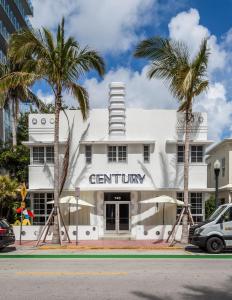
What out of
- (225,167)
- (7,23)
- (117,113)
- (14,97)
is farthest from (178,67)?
(7,23)

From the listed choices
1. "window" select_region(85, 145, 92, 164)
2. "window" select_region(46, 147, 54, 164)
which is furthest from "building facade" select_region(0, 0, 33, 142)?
"window" select_region(85, 145, 92, 164)

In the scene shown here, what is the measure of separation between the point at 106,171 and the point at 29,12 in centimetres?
5004

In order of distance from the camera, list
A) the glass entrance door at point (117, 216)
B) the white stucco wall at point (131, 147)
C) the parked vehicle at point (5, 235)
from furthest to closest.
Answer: the white stucco wall at point (131, 147), the glass entrance door at point (117, 216), the parked vehicle at point (5, 235)

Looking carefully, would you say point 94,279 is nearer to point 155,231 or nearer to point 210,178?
point 155,231

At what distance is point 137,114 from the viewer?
1074 inches

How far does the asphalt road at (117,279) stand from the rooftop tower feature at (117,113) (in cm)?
1209

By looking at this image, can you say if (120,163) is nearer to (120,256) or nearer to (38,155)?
(38,155)

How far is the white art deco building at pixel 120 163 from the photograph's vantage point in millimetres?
26688

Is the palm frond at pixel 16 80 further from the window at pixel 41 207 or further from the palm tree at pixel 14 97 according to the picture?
the palm tree at pixel 14 97

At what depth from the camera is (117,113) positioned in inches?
1055

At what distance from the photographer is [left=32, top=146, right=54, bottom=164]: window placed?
27203 mm

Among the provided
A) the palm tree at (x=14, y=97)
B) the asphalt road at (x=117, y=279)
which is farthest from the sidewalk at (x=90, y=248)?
the palm tree at (x=14, y=97)

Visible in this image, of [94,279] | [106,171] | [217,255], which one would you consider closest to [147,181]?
[106,171]

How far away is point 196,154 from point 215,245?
951cm
